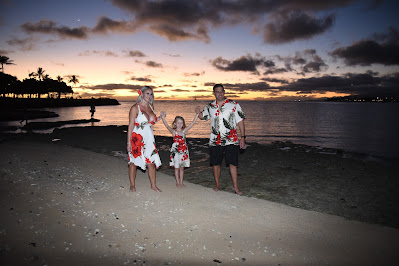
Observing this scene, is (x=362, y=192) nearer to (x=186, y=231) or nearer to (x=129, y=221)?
(x=186, y=231)

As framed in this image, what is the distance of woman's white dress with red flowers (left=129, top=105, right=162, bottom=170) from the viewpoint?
5754mm

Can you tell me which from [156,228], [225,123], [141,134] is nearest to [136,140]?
[141,134]

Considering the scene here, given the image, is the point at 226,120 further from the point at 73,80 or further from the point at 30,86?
the point at 73,80

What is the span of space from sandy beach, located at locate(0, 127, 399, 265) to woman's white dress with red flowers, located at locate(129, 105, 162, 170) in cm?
92

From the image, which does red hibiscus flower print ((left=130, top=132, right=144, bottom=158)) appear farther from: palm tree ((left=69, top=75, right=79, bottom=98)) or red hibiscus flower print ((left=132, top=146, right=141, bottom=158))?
palm tree ((left=69, top=75, right=79, bottom=98))

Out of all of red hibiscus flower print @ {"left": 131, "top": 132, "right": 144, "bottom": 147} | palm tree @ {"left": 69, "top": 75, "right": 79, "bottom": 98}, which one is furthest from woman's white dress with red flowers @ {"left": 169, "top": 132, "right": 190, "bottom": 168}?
palm tree @ {"left": 69, "top": 75, "right": 79, "bottom": 98}

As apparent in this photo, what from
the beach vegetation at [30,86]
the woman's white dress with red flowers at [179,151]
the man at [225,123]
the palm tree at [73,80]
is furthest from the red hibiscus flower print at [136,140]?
the palm tree at [73,80]

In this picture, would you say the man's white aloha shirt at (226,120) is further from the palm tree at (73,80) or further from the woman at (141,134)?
the palm tree at (73,80)

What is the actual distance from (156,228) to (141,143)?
7.00 feet

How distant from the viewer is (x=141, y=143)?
5781 mm

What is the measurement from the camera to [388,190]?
330 inches

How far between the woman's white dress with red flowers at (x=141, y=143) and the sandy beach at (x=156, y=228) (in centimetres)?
92

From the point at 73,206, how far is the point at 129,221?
131 cm

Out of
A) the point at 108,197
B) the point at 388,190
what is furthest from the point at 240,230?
the point at 388,190
